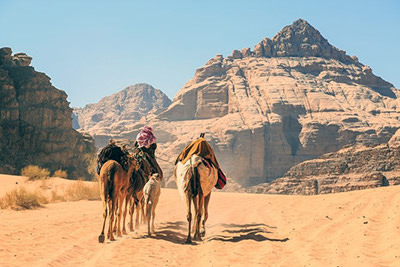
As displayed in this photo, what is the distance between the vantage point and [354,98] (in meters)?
135

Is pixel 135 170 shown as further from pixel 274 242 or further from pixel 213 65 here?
pixel 213 65

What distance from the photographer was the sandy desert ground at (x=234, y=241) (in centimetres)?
942

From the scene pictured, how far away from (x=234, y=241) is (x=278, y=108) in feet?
387

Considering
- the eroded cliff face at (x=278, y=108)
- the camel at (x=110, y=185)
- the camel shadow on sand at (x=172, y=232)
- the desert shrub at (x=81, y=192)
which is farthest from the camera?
the eroded cliff face at (x=278, y=108)

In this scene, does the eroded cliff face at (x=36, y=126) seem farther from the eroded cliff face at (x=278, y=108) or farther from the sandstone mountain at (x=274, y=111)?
the eroded cliff face at (x=278, y=108)

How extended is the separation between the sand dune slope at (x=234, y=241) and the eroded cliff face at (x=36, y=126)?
32.9 meters

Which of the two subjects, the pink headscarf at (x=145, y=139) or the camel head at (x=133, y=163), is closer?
the camel head at (x=133, y=163)

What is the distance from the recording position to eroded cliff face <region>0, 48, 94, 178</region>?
48.5m

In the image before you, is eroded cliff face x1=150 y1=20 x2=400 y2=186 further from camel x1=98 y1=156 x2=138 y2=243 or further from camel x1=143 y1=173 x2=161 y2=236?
camel x1=98 y1=156 x2=138 y2=243

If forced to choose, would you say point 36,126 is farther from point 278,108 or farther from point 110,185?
point 278,108

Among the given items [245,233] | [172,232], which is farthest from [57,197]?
[245,233]

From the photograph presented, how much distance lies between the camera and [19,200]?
64.6ft

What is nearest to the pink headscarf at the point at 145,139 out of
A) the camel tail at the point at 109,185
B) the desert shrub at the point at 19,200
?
the camel tail at the point at 109,185

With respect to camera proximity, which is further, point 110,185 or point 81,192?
point 81,192
